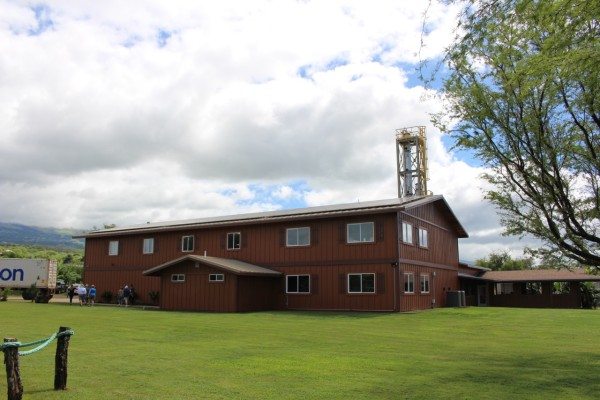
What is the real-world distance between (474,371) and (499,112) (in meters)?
7.02

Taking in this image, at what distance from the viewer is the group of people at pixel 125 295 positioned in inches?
1342

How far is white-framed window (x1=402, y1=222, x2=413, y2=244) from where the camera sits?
29.0m

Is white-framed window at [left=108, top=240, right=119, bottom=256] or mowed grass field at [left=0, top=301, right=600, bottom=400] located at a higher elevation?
white-framed window at [left=108, top=240, right=119, bottom=256]

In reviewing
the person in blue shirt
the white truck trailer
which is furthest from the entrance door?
the white truck trailer

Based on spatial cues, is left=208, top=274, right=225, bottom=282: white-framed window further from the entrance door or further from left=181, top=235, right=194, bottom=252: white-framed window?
the entrance door

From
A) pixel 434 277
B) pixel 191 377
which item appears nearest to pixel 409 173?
pixel 434 277

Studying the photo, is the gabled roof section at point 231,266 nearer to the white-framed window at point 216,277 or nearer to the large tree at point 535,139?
the white-framed window at point 216,277

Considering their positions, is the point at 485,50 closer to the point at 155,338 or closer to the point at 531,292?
the point at 155,338

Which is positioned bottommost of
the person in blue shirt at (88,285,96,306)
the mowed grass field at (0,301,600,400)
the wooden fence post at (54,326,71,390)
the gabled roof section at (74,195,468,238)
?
the mowed grass field at (0,301,600,400)

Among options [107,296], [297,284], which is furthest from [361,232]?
[107,296]

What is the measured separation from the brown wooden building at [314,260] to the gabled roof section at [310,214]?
8 centimetres

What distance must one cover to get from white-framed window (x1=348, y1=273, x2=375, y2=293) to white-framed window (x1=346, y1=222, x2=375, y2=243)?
6.06ft

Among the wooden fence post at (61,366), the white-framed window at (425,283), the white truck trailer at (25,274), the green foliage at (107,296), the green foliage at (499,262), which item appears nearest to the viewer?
the wooden fence post at (61,366)

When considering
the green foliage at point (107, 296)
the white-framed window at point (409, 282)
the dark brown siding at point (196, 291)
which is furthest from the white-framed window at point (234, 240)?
the green foliage at point (107, 296)
